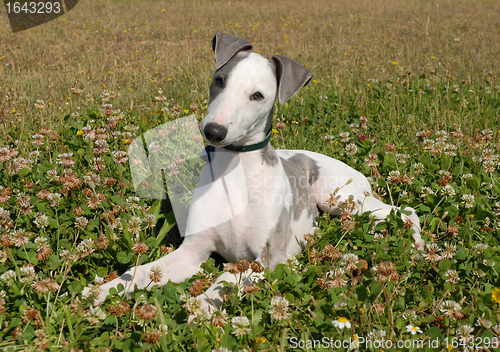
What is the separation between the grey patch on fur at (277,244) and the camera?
333 cm

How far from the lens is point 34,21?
15.1 meters

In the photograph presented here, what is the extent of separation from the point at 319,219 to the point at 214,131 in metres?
1.71

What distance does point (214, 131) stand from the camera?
2.80 m

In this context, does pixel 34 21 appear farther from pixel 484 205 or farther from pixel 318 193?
pixel 484 205

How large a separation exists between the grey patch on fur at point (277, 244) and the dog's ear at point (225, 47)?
134 cm

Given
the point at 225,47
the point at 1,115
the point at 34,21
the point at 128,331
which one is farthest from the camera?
the point at 34,21

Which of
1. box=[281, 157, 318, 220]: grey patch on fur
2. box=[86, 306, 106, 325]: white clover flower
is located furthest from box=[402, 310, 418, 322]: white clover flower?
box=[86, 306, 106, 325]: white clover flower

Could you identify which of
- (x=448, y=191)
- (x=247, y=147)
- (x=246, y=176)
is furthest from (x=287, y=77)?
(x=448, y=191)

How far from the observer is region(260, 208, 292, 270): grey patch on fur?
3.33 metres

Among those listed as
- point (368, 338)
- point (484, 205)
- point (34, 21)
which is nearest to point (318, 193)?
point (484, 205)

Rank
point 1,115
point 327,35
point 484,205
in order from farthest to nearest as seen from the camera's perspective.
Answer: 1. point 327,35
2. point 1,115
3. point 484,205

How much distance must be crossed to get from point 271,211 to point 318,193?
1.14 meters

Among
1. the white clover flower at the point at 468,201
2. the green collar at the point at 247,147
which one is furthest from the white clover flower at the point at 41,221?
the white clover flower at the point at 468,201

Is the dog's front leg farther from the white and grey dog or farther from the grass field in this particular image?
the grass field
